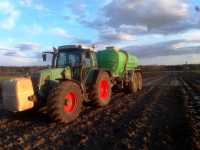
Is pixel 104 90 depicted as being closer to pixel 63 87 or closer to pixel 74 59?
pixel 74 59

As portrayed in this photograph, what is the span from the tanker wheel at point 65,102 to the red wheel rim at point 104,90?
6.39 ft

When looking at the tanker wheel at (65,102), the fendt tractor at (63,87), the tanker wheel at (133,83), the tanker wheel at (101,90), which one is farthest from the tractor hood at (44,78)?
the tanker wheel at (133,83)

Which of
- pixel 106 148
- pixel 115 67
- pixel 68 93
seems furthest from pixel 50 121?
pixel 115 67

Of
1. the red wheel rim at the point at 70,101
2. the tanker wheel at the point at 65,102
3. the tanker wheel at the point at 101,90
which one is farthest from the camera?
the tanker wheel at the point at 101,90

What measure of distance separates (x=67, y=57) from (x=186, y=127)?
488 cm

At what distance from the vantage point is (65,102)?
9.16m

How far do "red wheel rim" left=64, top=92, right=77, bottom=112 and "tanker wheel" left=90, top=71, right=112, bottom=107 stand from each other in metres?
1.51

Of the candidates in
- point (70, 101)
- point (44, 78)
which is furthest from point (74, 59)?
point (70, 101)

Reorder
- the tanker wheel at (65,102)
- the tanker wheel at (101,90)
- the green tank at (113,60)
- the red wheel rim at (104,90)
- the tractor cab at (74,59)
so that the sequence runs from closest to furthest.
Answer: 1. the tanker wheel at (65,102)
2. the tractor cab at (74,59)
3. the tanker wheel at (101,90)
4. the red wheel rim at (104,90)
5. the green tank at (113,60)

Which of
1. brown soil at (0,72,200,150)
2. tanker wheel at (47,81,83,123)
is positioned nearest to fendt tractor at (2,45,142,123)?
tanker wheel at (47,81,83,123)

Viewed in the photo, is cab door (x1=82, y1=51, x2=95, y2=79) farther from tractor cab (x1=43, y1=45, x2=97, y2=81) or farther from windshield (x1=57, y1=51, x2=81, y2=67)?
windshield (x1=57, y1=51, x2=81, y2=67)

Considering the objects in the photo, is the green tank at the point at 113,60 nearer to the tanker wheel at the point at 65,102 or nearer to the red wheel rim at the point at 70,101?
the tanker wheel at the point at 65,102

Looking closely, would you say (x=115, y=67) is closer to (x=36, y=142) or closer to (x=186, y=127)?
(x=186, y=127)

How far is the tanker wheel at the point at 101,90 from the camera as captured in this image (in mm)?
Result: 11070
